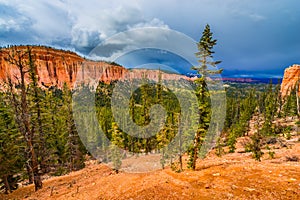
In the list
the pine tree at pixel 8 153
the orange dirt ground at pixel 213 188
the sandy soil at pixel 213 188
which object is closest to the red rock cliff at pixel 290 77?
the sandy soil at pixel 213 188

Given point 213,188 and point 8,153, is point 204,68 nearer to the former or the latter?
point 213,188

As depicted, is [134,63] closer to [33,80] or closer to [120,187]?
[120,187]

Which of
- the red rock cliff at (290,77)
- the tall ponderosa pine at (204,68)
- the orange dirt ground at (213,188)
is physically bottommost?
the orange dirt ground at (213,188)

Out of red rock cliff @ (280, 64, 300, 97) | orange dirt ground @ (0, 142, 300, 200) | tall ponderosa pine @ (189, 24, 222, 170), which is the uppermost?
red rock cliff @ (280, 64, 300, 97)

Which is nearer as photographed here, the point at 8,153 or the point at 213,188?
the point at 213,188

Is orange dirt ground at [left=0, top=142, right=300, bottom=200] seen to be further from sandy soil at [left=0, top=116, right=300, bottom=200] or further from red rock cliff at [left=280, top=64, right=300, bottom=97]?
red rock cliff at [left=280, top=64, right=300, bottom=97]

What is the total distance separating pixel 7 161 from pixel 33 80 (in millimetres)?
8359

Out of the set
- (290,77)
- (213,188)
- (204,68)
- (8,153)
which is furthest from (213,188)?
(290,77)

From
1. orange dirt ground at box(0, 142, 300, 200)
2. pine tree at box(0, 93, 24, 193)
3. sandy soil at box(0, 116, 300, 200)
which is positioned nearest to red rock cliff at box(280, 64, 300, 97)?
sandy soil at box(0, 116, 300, 200)

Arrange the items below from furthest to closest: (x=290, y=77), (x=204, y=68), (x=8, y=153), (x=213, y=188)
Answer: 1. (x=290, y=77)
2. (x=8, y=153)
3. (x=204, y=68)
4. (x=213, y=188)

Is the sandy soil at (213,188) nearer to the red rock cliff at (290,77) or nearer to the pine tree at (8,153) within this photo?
the pine tree at (8,153)

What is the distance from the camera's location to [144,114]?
31.5 m

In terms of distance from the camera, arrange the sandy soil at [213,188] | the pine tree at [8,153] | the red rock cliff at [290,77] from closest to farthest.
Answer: the sandy soil at [213,188] → the pine tree at [8,153] → the red rock cliff at [290,77]

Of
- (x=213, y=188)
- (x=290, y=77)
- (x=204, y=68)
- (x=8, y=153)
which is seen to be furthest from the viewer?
(x=290, y=77)
